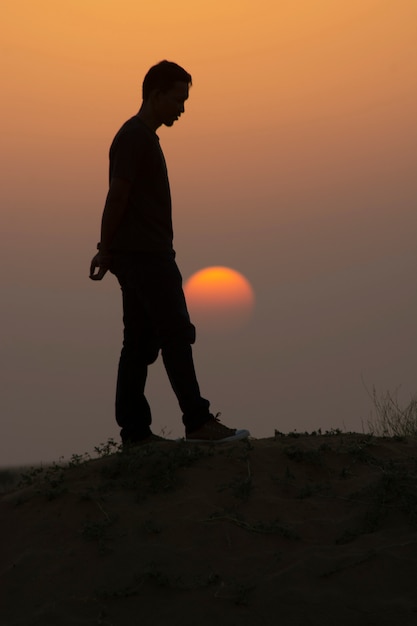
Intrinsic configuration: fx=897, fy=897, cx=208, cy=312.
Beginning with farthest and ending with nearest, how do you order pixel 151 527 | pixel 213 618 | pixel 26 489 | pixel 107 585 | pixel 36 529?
pixel 26 489, pixel 36 529, pixel 151 527, pixel 107 585, pixel 213 618

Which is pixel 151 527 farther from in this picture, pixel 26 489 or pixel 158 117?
pixel 158 117

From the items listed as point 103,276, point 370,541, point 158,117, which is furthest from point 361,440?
point 158,117

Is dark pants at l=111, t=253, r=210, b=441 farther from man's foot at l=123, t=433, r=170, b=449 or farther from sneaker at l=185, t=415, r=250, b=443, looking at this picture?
man's foot at l=123, t=433, r=170, b=449

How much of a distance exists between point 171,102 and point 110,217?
0.90m

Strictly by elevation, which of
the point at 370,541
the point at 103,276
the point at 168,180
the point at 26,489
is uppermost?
the point at 168,180

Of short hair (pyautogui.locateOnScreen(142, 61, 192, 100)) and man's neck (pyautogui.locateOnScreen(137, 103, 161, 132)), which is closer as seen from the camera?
short hair (pyautogui.locateOnScreen(142, 61, 192, 100))

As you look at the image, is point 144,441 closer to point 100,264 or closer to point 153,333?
point 153,333

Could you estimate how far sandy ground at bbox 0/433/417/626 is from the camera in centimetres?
437

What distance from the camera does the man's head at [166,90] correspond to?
6160 mm

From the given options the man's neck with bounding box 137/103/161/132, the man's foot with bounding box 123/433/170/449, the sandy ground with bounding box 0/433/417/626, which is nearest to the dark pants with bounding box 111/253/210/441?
the man's foot with bounding box 123/433/170/449

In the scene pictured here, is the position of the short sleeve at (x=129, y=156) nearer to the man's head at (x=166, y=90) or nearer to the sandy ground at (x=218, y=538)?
the man's head at (x=166, y=90)

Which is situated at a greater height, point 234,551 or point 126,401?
point 126,401

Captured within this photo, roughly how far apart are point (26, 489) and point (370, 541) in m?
2.46

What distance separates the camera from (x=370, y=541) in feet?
16.0
